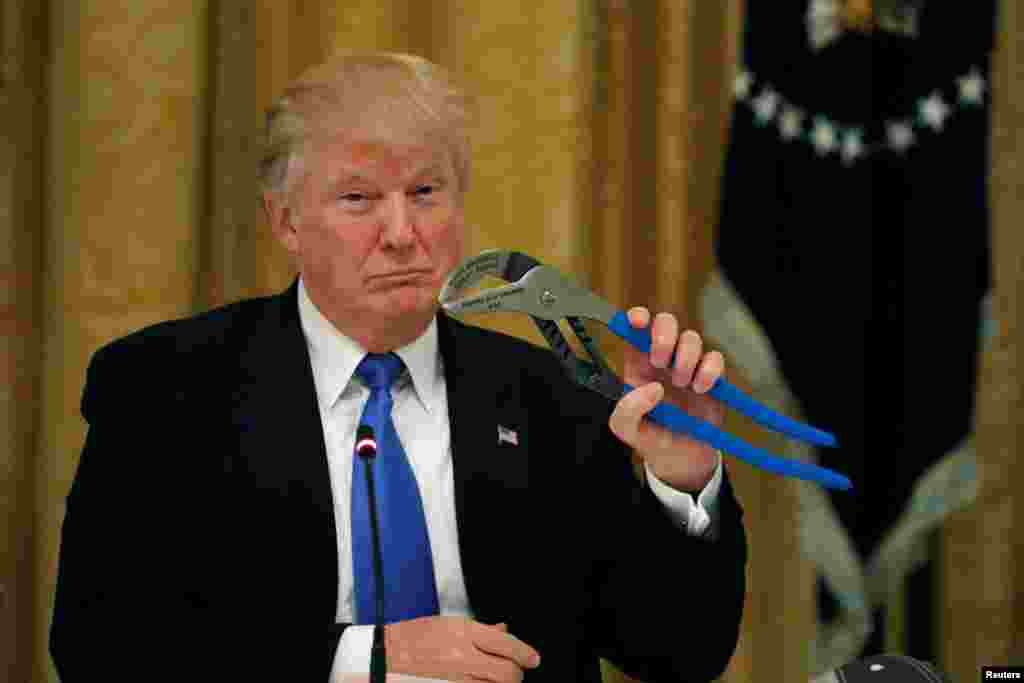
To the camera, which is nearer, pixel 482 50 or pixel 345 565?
pixel 345 565

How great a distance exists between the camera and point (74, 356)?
80.9 inches

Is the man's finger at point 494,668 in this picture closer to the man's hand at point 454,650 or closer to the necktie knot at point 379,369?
the man's hand at point 454,650

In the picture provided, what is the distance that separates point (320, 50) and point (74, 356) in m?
0.59

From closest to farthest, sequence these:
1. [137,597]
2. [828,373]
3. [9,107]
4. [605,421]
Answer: [137,597] < [605,421] < [9,107] < [828,373]

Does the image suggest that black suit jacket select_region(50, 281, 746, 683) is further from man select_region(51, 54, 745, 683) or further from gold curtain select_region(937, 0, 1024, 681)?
gold curtain select_region(937, 0, 1024, 681)

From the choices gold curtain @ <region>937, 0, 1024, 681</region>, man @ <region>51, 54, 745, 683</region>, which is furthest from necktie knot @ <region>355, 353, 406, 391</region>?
gold curtain @ <region>937, 0, 1024, 681</region>

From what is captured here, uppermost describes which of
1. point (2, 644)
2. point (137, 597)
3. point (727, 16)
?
point (727, 16)

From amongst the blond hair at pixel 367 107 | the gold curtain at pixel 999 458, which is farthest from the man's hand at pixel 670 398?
the gold curtain at pixel 999 458

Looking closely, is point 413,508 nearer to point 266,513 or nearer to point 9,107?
point 266,513

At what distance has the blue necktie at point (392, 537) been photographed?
139 cm

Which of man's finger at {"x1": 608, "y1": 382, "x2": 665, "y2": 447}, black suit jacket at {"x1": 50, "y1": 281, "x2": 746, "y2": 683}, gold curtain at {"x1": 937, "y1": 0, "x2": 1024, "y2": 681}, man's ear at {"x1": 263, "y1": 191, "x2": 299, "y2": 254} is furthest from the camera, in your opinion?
gold curtain at {"x1": 937, "y1": 0, "x2": 1024, "y2": 681}

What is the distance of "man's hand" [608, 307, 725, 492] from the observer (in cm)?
124

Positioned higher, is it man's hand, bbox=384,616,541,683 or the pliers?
the pliers

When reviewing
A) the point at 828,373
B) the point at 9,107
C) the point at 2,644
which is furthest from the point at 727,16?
the point at 2,644
